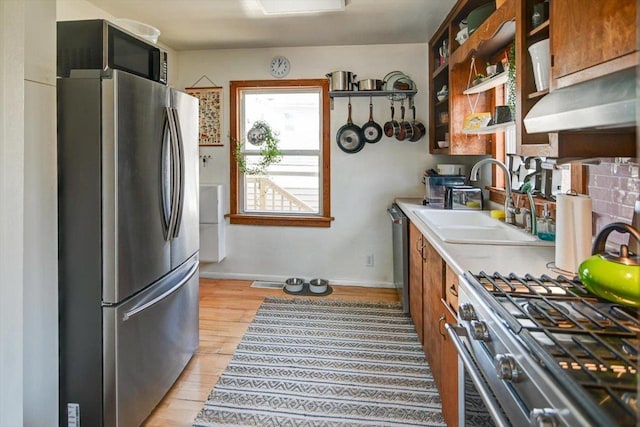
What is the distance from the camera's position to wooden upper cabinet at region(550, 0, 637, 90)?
1023mm

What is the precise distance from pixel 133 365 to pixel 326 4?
2.57 meters

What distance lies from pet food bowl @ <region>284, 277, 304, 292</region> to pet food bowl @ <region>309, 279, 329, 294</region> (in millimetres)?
101

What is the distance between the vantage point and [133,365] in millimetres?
1777

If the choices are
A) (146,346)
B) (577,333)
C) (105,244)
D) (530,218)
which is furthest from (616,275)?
(146,346)

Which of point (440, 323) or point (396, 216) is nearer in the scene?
point (440, 323)

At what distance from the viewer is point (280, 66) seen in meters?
3.89

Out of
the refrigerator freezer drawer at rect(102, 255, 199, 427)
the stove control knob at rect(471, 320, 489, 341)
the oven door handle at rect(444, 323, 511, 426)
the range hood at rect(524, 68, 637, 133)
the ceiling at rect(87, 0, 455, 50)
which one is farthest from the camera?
the ceiling at rect(87, 0, 455, 50)

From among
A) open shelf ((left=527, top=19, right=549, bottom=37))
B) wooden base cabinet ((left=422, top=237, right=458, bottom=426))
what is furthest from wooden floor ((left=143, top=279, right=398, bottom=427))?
open shelf ((left=527, top=19, right=549, bottom=37))

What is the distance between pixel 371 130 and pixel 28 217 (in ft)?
9.91

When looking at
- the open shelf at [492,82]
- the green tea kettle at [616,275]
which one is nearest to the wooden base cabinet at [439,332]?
the green tea kettle at [616,275]

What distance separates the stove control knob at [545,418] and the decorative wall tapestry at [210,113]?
3.80m

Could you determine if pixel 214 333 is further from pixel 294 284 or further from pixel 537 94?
pixel 537 94

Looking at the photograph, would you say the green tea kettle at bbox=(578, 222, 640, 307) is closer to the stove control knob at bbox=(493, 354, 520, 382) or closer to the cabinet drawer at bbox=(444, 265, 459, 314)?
the stove control knob at bbox=(493, 354, 520, 382)

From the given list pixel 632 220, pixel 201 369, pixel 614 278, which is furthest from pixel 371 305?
pixel 614 278
